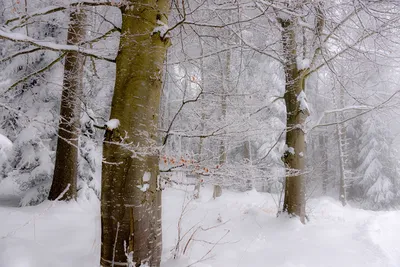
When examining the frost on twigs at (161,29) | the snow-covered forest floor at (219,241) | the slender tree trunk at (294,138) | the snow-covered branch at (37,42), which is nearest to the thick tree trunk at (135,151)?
the frost on twigs at (161,29)

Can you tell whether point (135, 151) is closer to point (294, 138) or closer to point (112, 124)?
point (112, 124)

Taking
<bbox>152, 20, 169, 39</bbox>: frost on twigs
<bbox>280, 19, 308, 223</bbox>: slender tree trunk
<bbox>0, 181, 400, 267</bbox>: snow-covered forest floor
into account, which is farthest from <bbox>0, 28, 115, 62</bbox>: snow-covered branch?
<bbox>280, 19, 308, 223</bbox>: slender tree trunk

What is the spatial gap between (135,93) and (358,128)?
69.2 feet

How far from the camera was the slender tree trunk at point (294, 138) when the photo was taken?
5383 mm

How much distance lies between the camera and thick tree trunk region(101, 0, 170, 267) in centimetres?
221

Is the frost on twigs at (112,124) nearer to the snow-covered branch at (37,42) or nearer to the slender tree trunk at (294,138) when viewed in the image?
the snow-covered branch at (37,42)

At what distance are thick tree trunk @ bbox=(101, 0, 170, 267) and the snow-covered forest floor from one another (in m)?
0.61

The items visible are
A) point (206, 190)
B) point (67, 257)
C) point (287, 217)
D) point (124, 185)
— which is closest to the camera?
point (124, 185)

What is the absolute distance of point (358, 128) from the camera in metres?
19.6

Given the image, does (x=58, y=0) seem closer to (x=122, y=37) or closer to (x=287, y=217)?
(x=122, y=37)

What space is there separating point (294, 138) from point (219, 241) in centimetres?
271

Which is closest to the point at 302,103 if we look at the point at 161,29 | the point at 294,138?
the point at 294,138

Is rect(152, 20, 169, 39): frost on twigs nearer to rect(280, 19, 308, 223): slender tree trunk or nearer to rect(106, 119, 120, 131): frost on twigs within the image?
rect(106, 119, 120, 131): frost on twigs

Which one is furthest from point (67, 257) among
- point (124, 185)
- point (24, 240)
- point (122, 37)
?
point (122, 37)
